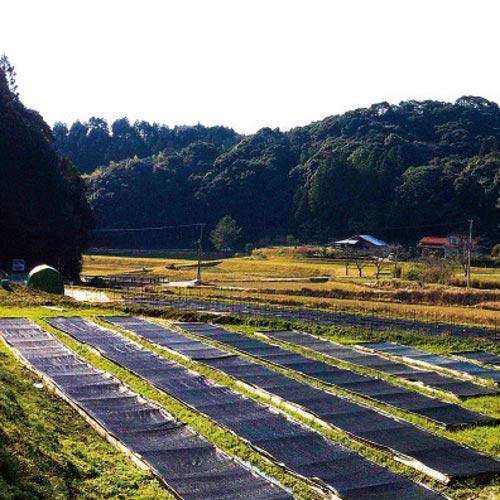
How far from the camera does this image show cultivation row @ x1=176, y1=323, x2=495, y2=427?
15.2m

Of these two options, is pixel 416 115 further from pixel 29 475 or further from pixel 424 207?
pixel 29 475

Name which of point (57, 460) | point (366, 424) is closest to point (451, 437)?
point (366, 424)

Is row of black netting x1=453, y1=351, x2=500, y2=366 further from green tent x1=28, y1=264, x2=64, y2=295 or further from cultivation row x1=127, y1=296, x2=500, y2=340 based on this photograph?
green tent x1=28, y1=264, x2=64, y2=295

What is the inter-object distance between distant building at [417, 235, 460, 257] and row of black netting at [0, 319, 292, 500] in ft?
159

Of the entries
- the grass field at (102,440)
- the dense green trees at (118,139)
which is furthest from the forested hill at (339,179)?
the grass field at (102,440)

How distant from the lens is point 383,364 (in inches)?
808

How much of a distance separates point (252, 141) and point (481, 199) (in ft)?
120

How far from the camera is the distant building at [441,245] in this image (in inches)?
2455

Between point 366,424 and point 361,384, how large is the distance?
3.66 metres

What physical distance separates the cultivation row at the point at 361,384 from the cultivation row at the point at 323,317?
18.1ft

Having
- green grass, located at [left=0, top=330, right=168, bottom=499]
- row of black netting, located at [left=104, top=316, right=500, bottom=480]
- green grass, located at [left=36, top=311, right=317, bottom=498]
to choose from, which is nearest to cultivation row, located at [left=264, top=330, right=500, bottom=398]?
row of black netting, located at [left=104, top=316, right=500, bottom=480]

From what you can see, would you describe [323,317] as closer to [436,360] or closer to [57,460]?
[436,360]

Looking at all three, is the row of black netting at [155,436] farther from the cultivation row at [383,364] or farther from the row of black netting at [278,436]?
the cultivation row at [383,364]

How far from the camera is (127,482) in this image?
10.7m
